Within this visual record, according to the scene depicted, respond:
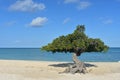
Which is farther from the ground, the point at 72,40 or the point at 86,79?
the point at 72,40

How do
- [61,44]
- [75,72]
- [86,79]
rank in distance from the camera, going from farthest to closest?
[61,44]
[75,72]
[86,79]

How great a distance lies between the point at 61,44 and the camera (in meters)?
29.4

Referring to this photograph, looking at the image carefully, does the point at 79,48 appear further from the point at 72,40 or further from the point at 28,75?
the point at 28,75

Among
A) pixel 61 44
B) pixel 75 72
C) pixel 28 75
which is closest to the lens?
pixel 28 75

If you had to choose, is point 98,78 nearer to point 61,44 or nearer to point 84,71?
point 84,71

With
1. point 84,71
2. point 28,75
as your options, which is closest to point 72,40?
point 84,71

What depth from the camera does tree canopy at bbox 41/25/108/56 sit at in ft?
95.2

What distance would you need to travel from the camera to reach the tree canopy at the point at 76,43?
1142 inches

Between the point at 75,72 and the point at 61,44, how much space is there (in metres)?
2.94

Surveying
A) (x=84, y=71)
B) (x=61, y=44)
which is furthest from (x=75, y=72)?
(x=61, y=44)

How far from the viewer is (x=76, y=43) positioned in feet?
94.5

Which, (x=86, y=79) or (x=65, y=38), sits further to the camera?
(x=65, y=38)

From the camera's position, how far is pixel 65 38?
30000 mm

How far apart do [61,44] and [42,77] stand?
5518 millimetres
